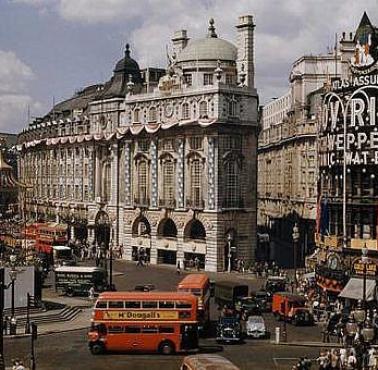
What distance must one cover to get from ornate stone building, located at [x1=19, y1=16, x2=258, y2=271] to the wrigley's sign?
23270 mm

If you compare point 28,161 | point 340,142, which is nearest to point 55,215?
point 28,161

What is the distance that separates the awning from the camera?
200 feet

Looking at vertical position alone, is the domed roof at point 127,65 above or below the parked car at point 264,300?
above

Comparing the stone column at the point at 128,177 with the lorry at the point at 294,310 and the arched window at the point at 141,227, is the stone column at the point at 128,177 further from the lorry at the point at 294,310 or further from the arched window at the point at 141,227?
the lorry at the point at 294,310

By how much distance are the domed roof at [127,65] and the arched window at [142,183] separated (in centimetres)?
1868

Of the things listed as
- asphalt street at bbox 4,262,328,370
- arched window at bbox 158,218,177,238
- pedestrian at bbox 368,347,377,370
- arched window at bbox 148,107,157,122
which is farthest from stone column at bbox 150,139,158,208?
pedestrian at bbox 368,347,377,370

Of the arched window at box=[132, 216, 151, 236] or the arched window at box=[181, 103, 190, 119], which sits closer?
the arched window at box=[181, 103, 190, 119]

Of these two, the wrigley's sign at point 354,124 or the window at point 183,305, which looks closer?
the window at point 183,305

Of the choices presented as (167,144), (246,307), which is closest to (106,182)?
(167,144)

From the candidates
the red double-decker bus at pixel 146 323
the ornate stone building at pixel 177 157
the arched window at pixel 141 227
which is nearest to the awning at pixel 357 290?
the red double-decker bus at pixel 146 323

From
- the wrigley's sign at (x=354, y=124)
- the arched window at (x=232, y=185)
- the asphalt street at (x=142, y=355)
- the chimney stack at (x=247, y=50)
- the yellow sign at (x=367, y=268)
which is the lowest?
the asphalt street at (x=142, y=355)

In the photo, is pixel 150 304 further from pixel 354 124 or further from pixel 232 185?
pixel 232 185

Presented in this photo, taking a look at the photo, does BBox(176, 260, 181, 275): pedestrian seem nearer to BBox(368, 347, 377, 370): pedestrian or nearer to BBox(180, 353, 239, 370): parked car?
BBox(368, 347, 377, 370): pedestrian

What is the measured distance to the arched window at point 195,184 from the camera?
315ft
